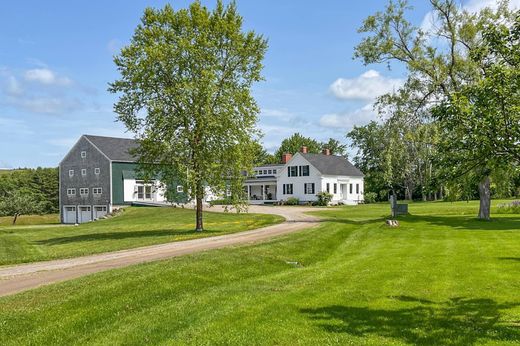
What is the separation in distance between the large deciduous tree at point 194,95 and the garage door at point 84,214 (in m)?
37.2

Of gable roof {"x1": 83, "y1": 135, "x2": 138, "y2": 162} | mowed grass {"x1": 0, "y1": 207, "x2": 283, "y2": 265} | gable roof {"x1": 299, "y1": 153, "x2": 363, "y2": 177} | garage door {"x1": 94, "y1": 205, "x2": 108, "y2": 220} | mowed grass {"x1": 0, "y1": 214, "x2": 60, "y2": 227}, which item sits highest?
gable roof {"x1": 83, "y1": 135, "x2": 138, "y2": 162}

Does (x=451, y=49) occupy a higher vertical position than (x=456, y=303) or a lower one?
higher

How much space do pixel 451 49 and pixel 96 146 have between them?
4461cm

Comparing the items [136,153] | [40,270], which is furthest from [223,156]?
[40,270]

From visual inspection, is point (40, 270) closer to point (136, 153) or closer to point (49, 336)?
point (49, 336)

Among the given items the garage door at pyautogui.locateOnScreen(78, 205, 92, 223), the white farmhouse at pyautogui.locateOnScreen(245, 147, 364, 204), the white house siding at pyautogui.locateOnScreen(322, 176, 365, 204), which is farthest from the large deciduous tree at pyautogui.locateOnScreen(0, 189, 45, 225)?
the white house siding at pyautogui.locateOnScreen(322, 176, 365, 204)

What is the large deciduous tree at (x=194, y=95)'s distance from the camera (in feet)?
95.3

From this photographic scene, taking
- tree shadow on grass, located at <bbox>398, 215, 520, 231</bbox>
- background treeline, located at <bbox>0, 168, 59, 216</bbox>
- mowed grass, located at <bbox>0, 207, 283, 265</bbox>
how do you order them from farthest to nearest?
background treeline, located at <bbox>0, 168, 59, 216</bbox> < tree shadow on grass, located at <bbox>398, 215, 520, 231</bbox> < mowed grass, located at <bbox>0, 207, 283, 265</bbox>

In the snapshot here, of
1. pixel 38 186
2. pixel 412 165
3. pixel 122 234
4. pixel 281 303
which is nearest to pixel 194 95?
pixel 122 234

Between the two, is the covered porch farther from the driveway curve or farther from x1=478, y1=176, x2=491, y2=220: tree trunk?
the driveway curve

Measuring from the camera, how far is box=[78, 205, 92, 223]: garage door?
212ft

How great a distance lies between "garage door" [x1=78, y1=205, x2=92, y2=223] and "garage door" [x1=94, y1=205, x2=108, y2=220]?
1305 mm

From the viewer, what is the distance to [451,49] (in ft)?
120

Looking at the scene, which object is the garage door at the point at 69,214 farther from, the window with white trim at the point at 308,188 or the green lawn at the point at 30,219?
the window with white trim at the point at 308,188
